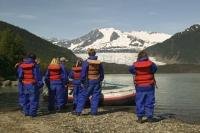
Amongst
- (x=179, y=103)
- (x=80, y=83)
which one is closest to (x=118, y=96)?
(x=80, y=83)

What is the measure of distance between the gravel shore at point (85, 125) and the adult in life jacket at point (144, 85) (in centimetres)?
55

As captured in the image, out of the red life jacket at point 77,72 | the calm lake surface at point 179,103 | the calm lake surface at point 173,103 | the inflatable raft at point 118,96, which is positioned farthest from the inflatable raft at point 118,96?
the red life jacket at point 77,72

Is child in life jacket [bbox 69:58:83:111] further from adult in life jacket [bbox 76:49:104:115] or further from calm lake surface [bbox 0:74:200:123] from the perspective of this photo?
calm lake surface [bbox 0:74:200:123]

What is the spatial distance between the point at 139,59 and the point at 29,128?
5.21 meters

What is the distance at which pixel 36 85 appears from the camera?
22000mm

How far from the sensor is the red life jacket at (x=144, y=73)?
1962 cm

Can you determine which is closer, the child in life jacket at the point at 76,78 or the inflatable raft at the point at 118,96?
the child in life jacket at the point at 76,78

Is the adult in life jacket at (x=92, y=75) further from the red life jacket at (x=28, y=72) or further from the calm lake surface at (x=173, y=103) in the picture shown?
the calm lake surface at (x=173, y=103)

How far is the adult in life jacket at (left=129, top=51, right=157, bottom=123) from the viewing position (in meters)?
19.5

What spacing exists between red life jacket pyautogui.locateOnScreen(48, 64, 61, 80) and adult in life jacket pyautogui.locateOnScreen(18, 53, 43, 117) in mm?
2224

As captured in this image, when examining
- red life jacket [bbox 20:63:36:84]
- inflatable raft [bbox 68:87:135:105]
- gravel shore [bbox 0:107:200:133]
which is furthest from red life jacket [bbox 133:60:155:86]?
inflatable raft [bbox 68:87:135:105]

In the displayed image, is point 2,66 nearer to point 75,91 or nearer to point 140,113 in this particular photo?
point 75,91

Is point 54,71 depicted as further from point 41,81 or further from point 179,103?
point 179,103

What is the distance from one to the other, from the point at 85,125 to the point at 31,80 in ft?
13.4
